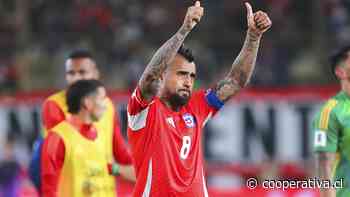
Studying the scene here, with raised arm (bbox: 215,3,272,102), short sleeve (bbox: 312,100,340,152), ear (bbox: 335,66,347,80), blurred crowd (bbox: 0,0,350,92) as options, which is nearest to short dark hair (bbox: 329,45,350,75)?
ear (bbox: 335,66,347,80)

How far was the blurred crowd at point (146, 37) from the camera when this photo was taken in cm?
1838

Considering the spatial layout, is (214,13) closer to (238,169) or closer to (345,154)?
(238,169)

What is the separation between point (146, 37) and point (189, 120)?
40.1 feet

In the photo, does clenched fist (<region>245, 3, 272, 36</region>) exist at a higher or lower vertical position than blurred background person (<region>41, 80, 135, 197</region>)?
higher

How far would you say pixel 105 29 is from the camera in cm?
1988

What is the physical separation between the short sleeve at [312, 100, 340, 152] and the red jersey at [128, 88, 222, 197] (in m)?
1.25

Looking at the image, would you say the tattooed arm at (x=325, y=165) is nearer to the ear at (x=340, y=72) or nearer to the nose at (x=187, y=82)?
the ear at (x=340, y=72)

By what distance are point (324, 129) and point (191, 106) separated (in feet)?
4.10

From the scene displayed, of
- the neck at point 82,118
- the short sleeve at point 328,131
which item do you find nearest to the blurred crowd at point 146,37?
the neck at point 82,118

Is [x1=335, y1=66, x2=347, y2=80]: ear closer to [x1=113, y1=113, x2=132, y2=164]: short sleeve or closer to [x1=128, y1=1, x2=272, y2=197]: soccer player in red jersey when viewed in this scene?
[x1=128, y1=1, x2=272, y2=197]: soccer player in red jersey

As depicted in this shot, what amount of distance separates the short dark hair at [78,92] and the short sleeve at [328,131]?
2.08 meters

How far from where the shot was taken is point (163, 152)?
737 centimetres

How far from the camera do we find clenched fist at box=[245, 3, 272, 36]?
754 cm

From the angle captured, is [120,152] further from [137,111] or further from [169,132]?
[137,111]
